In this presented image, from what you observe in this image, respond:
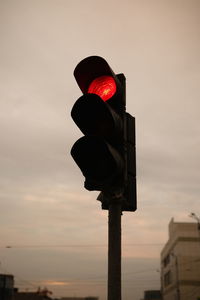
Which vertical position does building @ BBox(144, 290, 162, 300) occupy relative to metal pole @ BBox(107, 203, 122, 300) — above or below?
above

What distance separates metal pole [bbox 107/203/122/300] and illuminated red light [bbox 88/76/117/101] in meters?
0.86

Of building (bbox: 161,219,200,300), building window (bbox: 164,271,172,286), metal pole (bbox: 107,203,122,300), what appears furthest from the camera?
building window (bbox: 164,271,172,286)

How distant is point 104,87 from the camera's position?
9.66 ft

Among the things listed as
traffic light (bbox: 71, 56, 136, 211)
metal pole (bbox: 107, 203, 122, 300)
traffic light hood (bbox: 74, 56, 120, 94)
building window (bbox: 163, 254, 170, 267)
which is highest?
building window (bbox: 163, 254, 170, 267)

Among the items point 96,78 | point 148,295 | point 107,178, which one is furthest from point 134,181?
point 148,295

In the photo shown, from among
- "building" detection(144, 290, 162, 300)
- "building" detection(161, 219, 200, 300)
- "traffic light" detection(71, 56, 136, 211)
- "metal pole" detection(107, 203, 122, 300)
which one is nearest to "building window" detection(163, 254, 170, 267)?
"building" detection(161, 219, 200, 300)

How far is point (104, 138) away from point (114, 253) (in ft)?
2.67

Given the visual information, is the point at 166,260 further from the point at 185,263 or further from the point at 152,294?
the point at 152,294

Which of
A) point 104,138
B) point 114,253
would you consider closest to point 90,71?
point 104,138

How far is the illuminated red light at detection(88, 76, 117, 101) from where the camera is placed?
290 centimetres

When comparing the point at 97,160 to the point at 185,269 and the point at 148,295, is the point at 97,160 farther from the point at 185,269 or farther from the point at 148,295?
the point at 148,295

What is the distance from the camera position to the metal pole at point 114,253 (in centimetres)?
228

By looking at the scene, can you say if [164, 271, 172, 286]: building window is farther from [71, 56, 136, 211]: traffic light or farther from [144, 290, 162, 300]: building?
[71, 56, 136, 211]: traffic light

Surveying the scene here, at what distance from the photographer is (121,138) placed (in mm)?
2783
